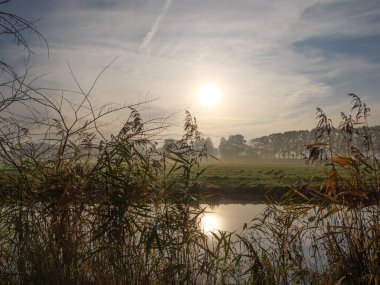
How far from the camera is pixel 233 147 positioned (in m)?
166

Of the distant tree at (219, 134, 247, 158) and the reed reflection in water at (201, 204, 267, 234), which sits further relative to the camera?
the distant tree at (219, 134, 247, 158)

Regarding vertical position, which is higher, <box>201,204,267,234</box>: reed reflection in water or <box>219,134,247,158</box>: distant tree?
<box>219,134,247,158</box>: distant tree

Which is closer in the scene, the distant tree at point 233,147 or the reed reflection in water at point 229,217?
the reed reflection in water at point 229,217

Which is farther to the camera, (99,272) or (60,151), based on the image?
(60,151)

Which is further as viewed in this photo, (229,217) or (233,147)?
(233,147)

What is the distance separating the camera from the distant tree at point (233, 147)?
165500 millimetres

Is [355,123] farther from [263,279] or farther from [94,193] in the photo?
[94,193]

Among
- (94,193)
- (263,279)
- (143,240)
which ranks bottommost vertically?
(263,279)

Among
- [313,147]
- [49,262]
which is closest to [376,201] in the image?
[313,147]

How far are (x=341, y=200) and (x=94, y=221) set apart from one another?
317cm

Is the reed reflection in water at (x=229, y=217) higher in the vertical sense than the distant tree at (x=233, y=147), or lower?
lower

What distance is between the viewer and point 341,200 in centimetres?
480

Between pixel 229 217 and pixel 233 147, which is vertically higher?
pixel 233 147

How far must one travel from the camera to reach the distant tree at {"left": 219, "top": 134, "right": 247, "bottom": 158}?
6516 inches
